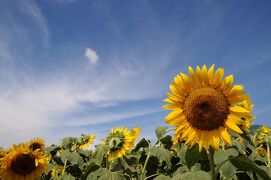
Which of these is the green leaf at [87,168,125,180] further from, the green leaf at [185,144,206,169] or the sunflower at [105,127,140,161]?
the green leaf at [185,144,206,169]

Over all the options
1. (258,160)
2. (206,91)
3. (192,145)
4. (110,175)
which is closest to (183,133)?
(192,145)

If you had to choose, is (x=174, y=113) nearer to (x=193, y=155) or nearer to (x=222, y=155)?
(x=193, y=155)

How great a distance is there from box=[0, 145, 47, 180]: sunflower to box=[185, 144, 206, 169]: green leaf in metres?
3.78

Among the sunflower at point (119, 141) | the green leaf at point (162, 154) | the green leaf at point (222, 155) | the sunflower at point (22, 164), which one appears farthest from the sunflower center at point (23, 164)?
the green leaf at point (222, 155)

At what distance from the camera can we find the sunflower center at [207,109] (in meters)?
3.82

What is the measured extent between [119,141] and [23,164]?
1.92 meters

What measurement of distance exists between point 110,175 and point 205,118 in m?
2.20

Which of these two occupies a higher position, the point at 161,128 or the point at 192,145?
the point at 161,128

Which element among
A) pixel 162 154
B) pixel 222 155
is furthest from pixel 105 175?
pixel 222 155

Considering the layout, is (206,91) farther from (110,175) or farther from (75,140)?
(75,140)

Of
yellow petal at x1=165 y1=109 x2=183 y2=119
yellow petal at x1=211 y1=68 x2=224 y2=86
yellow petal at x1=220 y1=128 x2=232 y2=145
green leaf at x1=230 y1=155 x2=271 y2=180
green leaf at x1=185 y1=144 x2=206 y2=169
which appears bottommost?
green leaf at x1=230 y1=155 x2=271 y2=180

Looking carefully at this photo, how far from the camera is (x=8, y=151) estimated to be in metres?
6.70

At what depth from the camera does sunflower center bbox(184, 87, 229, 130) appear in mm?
3822

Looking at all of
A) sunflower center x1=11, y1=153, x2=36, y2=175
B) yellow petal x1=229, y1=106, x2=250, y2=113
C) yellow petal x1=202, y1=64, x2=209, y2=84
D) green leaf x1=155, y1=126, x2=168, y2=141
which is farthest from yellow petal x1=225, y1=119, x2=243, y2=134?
sunflower center x1=11, y1=153, x2=36, y2=175
